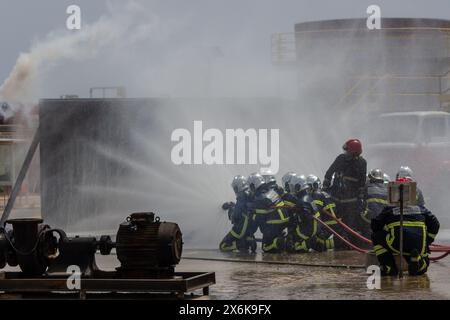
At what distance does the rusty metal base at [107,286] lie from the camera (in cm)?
1119

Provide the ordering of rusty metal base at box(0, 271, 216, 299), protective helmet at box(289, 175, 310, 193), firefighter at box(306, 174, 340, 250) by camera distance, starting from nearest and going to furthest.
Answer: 1. rusty metal base at box(0, 271, 216, 299)
2. protective helmet at box(289, 175, 310, 193)
3. firefighter at box(306, 174, 340, 250)

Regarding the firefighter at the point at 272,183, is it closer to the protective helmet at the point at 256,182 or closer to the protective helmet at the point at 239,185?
the protective helmet at the point at 256,182

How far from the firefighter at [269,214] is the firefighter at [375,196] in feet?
4.55

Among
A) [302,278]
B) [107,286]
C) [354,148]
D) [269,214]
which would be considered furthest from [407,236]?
[354,148]

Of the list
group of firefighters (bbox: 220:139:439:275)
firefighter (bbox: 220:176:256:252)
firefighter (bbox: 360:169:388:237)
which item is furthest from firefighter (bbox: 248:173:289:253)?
firefighter (bbox: 360:169:388:237)

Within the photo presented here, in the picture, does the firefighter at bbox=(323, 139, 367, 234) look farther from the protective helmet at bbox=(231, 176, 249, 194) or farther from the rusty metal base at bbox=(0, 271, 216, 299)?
the rusty metal base at bbox=(0, 271, 216, 299)

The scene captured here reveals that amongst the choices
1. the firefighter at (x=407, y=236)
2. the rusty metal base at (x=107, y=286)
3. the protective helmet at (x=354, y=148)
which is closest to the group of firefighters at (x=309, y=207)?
the protective helmet at (x=354, y=148)

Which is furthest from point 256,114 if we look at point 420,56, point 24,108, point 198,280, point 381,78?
point 24,108

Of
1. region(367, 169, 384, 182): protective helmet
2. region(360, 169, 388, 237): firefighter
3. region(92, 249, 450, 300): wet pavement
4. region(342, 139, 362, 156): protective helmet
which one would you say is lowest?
region(92, 249, 450, 300): wet pavement

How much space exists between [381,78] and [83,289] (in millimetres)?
20385

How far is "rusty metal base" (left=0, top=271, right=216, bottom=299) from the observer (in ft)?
36.7

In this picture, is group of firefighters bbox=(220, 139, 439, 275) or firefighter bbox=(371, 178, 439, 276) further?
group of firefighters bbox=(220, 139, 439, 275)

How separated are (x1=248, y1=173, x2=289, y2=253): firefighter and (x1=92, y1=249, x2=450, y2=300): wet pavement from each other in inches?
15.3

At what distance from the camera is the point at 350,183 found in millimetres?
17625
